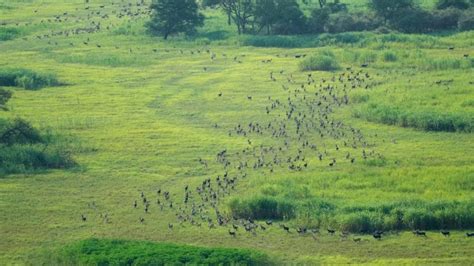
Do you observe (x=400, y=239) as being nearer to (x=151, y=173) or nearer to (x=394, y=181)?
(x=394, y=181)

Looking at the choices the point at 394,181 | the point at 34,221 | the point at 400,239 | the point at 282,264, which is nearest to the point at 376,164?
the point at 394,181

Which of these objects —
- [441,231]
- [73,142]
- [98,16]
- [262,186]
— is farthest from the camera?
[98,16]

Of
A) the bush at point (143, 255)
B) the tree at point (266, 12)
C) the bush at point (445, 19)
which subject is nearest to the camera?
the bush at point (143, 255)

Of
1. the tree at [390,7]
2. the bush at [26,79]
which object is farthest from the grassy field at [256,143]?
the tree at [390,7]

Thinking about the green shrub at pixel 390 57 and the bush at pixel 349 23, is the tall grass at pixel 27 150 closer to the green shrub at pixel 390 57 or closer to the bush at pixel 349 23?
the green shrub at pixel 390 57

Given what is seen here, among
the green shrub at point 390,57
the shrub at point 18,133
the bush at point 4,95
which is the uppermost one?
the bush at point 4,95

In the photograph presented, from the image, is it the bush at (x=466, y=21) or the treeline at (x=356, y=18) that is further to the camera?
the treeline at (x=356, y=18)

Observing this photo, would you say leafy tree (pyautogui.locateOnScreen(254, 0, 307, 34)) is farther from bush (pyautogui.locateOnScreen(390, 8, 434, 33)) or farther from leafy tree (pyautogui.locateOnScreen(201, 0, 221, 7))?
bush (pyautogui.locateOnScreen(390, 8, 434, 33))
